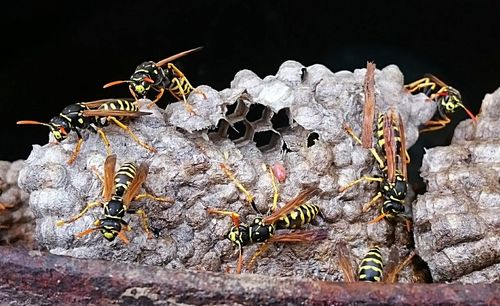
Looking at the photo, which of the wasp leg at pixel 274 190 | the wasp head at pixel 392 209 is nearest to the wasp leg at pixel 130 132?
the wasp leg at pixel 274 190

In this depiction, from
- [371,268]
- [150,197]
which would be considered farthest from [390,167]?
[150,197]

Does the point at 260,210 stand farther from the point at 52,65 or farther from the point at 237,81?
the point at 52,65

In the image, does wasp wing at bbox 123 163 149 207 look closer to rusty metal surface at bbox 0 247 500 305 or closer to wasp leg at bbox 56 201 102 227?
wasp leg at bbox 56 201 102 227

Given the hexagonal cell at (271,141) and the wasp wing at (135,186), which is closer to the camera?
the wasp wing at (135,186)

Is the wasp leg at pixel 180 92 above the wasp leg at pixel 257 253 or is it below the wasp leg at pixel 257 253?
above

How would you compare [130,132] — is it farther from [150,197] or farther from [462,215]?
[462,215]

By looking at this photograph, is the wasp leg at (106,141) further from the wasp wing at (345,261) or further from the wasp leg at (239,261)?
the wasp wing at (345,261)

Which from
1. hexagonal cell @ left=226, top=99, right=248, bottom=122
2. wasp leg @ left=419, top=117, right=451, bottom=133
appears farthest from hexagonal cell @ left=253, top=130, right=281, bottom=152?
wasp leg @ left=419, top=117, right=451, bottom=133

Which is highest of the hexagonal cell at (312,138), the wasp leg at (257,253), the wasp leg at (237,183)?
the hexagonal cell at (312,138)
